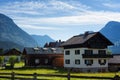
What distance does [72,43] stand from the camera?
298 feet

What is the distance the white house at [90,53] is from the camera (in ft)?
280

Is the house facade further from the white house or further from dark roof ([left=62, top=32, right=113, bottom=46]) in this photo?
dark roof ([left=62, top=32, right=113, bottom=46])

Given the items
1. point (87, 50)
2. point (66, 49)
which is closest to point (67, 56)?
point (66, 49)

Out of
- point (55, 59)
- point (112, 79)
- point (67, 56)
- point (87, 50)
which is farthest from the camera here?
point (55, 59)

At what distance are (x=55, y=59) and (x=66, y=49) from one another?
9.88m

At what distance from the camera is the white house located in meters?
85.4

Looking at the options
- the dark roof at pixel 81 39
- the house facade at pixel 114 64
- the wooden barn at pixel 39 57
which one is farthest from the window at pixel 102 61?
the wooden barn at pixel 39 57

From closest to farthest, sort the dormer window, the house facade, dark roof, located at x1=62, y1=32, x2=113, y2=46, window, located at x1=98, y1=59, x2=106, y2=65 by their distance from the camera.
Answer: the dormer window → dark roof, located at x1=62, y1=32, x2=113, y2=46 → the house facade → window, located at x1=98, y1=59, x2=106, y2=65

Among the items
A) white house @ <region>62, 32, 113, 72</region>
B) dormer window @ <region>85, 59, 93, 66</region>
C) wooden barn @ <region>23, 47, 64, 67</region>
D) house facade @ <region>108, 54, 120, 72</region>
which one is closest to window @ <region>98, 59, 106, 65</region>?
white house @ <region>62, 32, 113, 72</region>

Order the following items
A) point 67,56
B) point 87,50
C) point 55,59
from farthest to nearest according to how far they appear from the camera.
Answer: point 55,59
point 67,56
point 87,50

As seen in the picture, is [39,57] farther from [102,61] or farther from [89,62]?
[102,61]

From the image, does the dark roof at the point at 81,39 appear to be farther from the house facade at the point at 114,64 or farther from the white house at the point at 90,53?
the house facade at the point at 114,64

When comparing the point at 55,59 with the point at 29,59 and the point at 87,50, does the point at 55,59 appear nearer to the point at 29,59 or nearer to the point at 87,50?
the point at 29,59

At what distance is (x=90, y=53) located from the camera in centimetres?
8588
